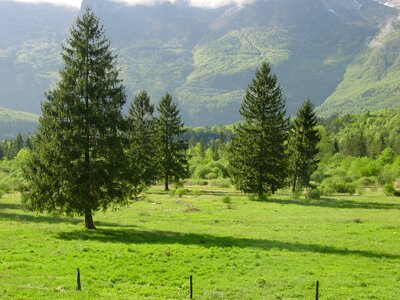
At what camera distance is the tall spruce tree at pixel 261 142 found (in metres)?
64.2

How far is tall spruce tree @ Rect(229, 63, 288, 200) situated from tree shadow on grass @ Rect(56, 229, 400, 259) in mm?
29404

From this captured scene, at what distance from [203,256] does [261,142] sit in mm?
38204

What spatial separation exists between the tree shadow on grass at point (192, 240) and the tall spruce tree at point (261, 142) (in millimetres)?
29404

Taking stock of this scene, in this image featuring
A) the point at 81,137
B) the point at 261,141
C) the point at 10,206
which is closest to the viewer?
the point at 81,137

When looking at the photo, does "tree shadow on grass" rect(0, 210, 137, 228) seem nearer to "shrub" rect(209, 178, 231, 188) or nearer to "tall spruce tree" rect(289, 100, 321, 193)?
"tall spruce tree" rect(289, 100, 321, 193)

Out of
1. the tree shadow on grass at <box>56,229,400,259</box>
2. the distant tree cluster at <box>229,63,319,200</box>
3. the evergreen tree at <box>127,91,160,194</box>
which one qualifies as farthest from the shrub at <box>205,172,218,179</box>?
the tree shadow on grass at <box>56,229,400,259</box>

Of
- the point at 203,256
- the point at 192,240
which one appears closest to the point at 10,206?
the point at 192,240

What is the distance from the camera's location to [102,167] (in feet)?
115

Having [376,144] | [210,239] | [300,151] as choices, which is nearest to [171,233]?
[210,239]

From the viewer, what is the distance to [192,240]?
3306 centimetres

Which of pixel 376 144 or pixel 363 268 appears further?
pixel 376 144

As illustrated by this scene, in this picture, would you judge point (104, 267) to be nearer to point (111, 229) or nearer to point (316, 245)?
point (111, 229)

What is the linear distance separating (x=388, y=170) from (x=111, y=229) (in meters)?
78.6

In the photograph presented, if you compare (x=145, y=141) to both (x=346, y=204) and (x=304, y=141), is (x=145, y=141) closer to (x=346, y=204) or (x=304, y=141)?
(x=304, y=141)
